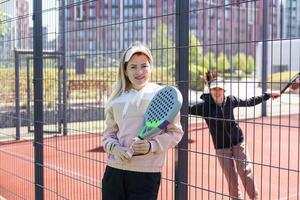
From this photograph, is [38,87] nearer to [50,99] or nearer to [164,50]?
[50,99]

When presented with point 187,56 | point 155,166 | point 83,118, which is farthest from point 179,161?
point 83,118

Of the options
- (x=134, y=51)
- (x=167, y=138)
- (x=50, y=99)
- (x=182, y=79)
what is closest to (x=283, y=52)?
(x=50, y=99)

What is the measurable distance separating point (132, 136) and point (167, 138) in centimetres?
26

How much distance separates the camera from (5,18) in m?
6.43

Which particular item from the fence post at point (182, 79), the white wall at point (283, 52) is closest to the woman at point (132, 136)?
the fence post at point (182, 79)

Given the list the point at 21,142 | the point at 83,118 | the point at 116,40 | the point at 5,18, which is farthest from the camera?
the point at 21,142

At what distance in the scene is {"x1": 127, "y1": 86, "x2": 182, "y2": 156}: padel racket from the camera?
292 centimetres

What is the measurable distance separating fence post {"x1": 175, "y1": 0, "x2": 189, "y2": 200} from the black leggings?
35 cm

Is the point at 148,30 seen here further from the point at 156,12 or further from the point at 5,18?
the point at 5,18

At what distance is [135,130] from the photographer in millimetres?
3191

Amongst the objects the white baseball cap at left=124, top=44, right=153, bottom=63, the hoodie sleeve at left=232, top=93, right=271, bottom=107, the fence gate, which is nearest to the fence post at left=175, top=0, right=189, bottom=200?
the white baseball cap at left=124, top=44, right=153, bottom=63

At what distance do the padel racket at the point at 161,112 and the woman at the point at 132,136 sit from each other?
0.10 metres

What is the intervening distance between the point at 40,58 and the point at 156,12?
1.50 m

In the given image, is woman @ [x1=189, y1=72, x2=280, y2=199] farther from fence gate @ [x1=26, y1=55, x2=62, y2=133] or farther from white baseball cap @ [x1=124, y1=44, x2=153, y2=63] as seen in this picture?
fence gate @ [x1=26, y1=55, x2=62, y2=133]
